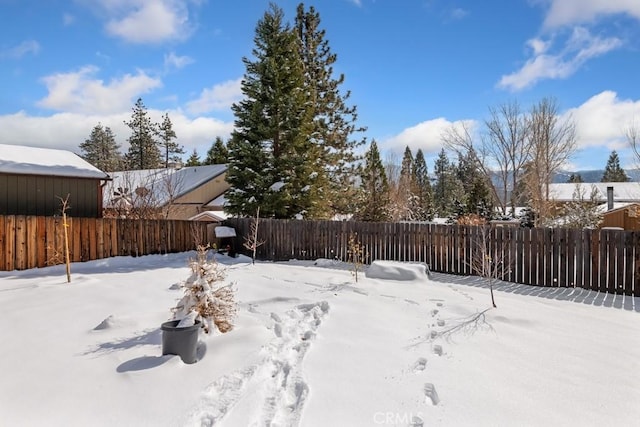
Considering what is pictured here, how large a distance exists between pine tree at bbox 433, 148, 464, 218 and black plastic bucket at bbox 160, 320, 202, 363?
1489 inches

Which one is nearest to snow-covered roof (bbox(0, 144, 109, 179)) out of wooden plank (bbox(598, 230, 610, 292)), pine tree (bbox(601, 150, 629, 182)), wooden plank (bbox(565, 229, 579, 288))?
wooden plank (bbox(565, 229, 579, 288))

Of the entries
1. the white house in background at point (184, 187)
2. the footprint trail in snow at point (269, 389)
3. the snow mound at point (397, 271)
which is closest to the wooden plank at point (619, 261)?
the snow mound at point (397, 271)

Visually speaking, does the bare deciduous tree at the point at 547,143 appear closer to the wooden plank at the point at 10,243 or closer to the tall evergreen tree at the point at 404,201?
the tall evergreen tree at the point at 404,201

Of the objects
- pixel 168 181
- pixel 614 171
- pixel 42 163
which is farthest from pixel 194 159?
pixel 614 171

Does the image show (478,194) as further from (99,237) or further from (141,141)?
(141,141)

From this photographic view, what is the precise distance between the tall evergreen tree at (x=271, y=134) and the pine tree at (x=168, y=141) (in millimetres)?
27361

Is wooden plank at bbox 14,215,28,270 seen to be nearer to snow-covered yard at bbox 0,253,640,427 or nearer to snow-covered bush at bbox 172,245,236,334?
snow-covered yard at bbox 0,253,640,427

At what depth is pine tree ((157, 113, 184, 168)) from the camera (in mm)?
38819

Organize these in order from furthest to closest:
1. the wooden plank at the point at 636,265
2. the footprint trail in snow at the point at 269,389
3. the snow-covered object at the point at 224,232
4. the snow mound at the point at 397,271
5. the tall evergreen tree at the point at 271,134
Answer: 1. the tall evergreen tree at the point at 271,134
2. the snow-covered object at the point at 224,232
3. the snow mound at the point at 397,271
4. the wooden plank at the point at 636,265
5. the footprint trail in snow at the point at 269,389

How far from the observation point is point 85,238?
393 inches

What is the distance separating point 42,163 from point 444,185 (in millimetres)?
46392

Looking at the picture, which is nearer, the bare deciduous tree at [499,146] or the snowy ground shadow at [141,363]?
the snowy ground shadow at [141,363]

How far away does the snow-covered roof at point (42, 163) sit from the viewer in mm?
11305

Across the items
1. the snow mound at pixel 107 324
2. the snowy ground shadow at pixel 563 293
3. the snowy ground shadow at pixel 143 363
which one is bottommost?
the snowy ground shadow at pixel 563 293
